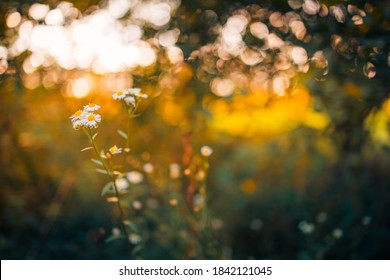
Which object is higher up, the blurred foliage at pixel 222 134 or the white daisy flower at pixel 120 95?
the white daisy flower at pixel 120 95

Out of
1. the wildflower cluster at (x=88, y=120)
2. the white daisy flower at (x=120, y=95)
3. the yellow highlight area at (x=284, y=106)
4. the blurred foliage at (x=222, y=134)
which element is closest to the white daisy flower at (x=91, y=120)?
the wildflower cluster at (x=88, y=120)

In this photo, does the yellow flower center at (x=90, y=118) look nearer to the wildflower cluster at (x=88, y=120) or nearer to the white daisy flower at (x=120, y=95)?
the wildflower cluster at (x=88, y=120)

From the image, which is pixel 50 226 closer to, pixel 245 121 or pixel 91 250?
pixel 91 250

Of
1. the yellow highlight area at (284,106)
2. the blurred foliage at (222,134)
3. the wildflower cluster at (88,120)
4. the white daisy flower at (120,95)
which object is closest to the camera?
the wildflower cluster at (88,120)

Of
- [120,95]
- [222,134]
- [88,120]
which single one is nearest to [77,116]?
[88,120]

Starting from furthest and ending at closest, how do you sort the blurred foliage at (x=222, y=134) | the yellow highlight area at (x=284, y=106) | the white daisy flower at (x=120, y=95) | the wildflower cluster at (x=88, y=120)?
the yellow highlight area at (x=284, y=106), the blurred foliage at (x=222, y=134), the white daisy flower at (x=120, y=95), the wildflower cluster at (x=88, y=120)

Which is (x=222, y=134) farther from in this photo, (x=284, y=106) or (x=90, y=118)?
(x=90, y=118)

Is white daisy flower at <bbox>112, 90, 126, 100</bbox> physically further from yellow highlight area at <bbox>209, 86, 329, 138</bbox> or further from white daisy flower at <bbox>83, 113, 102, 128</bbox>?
yellow highlight area at <bbox>209, 86, 329, 138</bbox>
